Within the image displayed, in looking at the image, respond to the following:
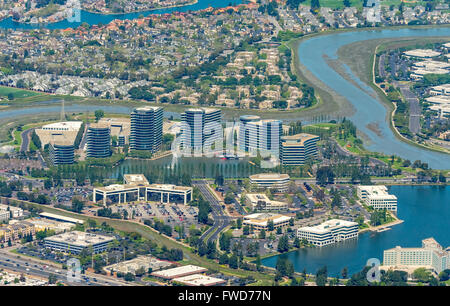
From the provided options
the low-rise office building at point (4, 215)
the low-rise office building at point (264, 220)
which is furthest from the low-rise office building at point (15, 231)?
the low-rise office building at point (264, 220)

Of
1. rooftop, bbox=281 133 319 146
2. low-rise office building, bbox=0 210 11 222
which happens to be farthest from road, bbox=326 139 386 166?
low-rise office building, bbox=0 210 11 222

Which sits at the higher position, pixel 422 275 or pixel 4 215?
pixel 4 215

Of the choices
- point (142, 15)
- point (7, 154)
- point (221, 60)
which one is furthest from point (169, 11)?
point (7, 154)

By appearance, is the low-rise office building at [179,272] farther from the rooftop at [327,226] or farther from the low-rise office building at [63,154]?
the low-rise office building at [63,154]

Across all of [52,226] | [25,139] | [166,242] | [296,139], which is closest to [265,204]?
[166,242]

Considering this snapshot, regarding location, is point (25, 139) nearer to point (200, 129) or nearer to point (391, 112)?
point (200, 129)
